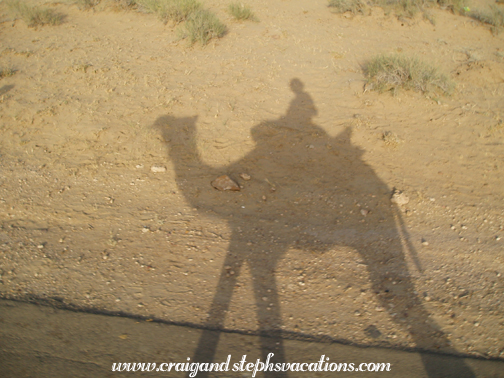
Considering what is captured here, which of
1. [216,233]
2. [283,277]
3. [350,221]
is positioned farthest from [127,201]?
[350,221]

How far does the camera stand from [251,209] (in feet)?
16.3

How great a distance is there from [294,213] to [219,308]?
1807 mm

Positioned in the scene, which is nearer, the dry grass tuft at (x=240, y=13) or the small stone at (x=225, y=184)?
the small stone at (x=225, y=184)

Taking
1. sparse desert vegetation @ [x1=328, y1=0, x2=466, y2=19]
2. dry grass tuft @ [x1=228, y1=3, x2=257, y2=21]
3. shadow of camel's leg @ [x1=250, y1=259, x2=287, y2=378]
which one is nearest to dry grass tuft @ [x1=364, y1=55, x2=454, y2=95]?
sparse desert vegetation @ [x1=328, y1=0, x2=466, y2=19]

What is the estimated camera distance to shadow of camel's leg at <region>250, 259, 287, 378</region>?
317cm

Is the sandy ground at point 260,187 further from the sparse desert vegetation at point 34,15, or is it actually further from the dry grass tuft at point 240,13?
the dry grass tuft at point 240,13

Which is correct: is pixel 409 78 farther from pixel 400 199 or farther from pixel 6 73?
pixel 6 73

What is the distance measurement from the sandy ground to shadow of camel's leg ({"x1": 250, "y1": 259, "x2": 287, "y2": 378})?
0.02 m

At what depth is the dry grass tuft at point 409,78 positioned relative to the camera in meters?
7.23

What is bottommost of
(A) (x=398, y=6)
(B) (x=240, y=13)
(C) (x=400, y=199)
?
(C) (x=400, y=199)

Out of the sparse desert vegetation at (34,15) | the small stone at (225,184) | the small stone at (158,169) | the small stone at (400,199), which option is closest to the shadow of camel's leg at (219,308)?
the small stone at (225,184)

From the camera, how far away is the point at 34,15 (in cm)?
1016

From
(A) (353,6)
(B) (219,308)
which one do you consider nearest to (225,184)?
(B) (219,308)

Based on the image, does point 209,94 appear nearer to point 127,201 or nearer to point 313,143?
point 313,143
